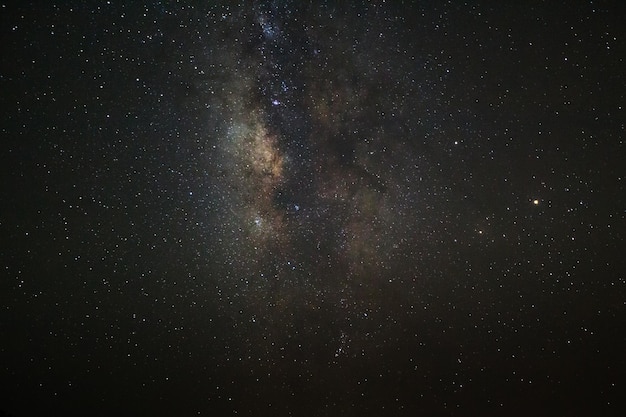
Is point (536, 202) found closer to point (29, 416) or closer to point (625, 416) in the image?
point (625, 416)

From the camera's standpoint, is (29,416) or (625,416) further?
(29,416)

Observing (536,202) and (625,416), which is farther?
(625,416)

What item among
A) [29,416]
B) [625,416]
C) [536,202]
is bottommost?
[29,416]

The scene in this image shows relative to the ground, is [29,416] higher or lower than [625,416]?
lower

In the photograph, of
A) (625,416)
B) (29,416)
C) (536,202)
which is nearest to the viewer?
(536,202)

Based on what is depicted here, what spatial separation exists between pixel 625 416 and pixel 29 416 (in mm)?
Answer: 7015

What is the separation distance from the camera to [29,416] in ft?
15.5

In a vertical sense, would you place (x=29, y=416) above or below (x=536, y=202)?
below

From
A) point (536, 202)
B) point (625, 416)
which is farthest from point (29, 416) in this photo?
point (625, 416)

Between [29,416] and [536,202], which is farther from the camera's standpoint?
[29,416]

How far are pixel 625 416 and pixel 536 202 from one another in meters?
2.77

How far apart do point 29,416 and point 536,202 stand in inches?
250

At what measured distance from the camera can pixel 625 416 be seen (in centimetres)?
412

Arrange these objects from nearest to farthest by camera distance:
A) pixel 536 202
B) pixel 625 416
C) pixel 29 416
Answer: pixel 536 202
pixel 625 416
pixel 29 416
